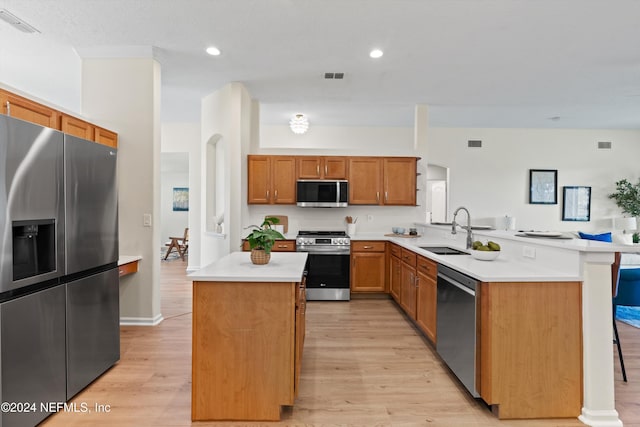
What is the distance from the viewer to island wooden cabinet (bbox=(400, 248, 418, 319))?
3.53 m

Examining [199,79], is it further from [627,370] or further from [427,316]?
[627,370]

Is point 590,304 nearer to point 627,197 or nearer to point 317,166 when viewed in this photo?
point 317,166

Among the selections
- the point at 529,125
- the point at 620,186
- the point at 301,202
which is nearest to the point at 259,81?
the point at 301,202

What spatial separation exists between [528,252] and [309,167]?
3.30 meters

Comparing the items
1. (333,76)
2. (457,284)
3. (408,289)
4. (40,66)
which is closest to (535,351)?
(457,284)

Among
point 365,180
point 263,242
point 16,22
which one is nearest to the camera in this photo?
point 263,242

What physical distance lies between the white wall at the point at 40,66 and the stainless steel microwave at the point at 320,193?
2.95m

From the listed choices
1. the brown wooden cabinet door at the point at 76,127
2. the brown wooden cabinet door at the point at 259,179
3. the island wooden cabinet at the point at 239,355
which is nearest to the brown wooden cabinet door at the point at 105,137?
the brown wooden cabinet door at the point at 76,127

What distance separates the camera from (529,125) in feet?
21.4

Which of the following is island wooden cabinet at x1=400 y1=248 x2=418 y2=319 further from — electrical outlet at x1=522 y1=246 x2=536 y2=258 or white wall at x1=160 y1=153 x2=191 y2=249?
white wall at x1=160 y1=153 x2=191 y2=249

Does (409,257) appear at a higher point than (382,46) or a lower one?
lower

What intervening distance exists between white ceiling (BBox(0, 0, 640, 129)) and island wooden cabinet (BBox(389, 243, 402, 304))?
2.30m

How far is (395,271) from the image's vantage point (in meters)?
4.36

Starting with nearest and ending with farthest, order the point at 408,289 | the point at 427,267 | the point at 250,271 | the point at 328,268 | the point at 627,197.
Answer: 1. the point at 250,271
2. the point at 427,267
3. the point at 408,289
4. the point at 328,268
5. the point at 627,197
